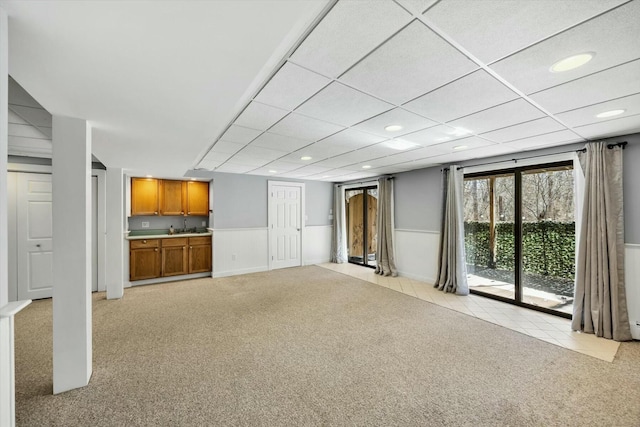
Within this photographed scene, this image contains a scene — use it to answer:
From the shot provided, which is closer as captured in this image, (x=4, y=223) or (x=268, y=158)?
(x=4, y=223)

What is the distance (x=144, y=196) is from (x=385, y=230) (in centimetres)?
517

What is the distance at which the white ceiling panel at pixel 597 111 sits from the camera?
2.07 metres

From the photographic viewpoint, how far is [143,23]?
1.06 meters

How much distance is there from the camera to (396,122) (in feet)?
8.36

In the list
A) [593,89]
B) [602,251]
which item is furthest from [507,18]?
[602,251]

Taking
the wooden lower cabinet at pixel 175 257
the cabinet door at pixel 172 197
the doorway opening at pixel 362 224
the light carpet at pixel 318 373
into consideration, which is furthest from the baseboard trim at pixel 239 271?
the doorway opening at pixel 362 224

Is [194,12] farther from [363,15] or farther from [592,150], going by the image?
[592,150]

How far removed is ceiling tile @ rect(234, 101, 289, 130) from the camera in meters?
2.21

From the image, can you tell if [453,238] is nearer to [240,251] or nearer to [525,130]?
[525,130]

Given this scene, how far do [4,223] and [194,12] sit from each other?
114 cm

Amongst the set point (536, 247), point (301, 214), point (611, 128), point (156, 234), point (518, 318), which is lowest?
point (518, 318)

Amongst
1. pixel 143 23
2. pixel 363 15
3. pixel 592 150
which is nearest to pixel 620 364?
pixel 592 150

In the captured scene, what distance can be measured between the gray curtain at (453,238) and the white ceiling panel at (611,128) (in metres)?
1.69

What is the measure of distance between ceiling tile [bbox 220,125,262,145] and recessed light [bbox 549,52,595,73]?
247 cm
